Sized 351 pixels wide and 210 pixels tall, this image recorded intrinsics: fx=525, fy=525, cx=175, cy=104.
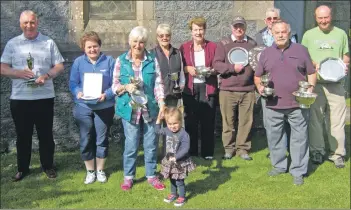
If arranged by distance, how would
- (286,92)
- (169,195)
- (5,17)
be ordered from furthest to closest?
(5,17) → (286,92) → (169,195)

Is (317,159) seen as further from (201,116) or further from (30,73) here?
(30,73)

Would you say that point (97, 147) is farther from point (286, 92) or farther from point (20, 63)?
point (286, 92)

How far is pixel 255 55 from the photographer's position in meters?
6.35

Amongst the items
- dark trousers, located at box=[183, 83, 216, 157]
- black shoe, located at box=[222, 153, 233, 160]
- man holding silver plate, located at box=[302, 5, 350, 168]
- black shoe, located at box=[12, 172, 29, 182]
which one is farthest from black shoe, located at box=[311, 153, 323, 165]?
black shoe, located at box=[12, 172, 29, 182]

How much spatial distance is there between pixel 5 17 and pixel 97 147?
2596 millimetres

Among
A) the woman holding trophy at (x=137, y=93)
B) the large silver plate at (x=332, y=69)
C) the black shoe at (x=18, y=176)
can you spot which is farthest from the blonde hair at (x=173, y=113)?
the black shoe at (x=18, y=176)

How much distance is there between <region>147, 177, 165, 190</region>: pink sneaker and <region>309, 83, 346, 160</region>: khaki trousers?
217 centimetres

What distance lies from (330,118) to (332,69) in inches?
30.8

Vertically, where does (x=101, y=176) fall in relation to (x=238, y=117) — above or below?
below

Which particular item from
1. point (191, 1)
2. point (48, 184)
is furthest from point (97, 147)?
point (191, 1)

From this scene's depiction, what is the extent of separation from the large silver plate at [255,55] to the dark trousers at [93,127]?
5.92 feet

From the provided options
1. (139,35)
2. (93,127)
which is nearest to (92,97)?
(93,127)

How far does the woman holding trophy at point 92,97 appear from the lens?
18.7 ft

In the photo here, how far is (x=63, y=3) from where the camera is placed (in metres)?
7.41
